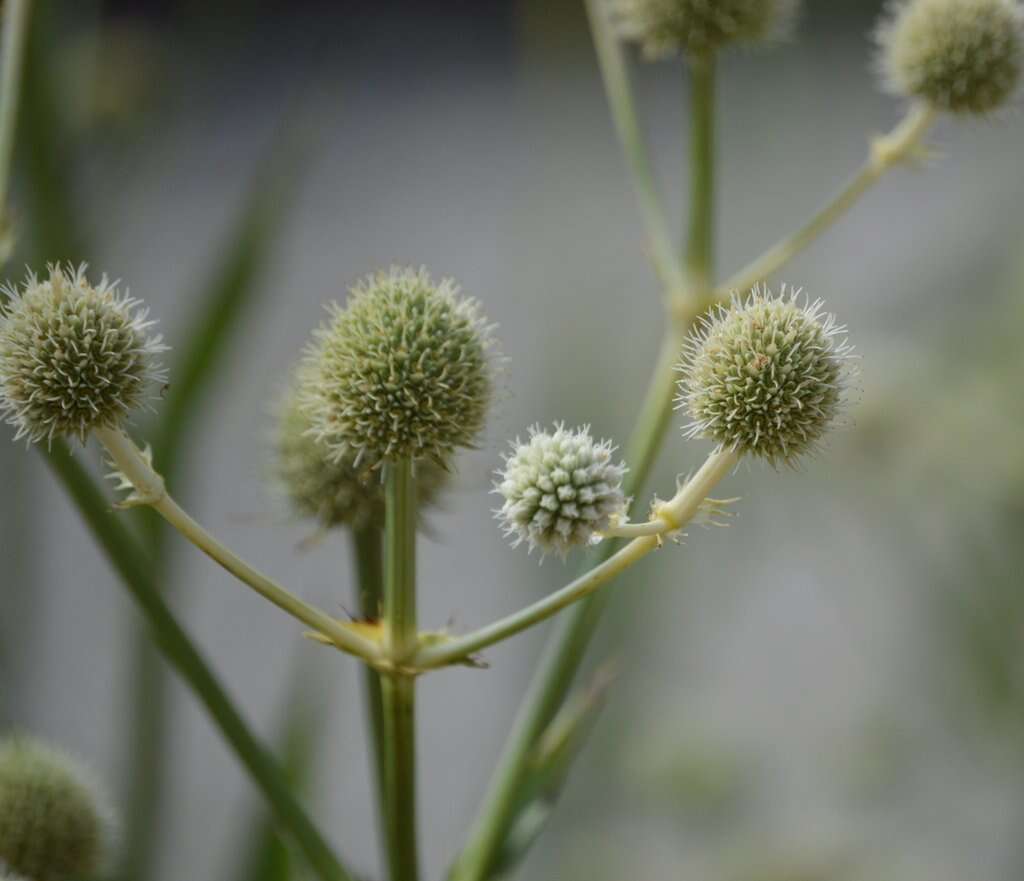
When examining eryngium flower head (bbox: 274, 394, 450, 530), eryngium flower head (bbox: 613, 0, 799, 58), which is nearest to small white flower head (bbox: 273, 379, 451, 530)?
eryngium flower head (bbox: 274, 394, 450, 530)

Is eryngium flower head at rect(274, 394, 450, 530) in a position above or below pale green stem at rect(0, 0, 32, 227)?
below

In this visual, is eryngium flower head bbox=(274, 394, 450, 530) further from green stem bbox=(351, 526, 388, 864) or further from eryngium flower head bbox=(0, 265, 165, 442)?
eryngium flower head bbox=(0, 265, 165, 442)

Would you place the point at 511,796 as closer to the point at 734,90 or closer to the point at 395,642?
the point at 395,642

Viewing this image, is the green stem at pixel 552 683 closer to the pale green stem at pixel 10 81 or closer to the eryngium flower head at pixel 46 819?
the eryngium flower head at pixel 46 819

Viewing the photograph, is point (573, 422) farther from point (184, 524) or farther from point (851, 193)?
point (184, 524)

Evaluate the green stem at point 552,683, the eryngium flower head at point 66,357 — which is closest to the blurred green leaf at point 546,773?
the green stem at point 552,683
